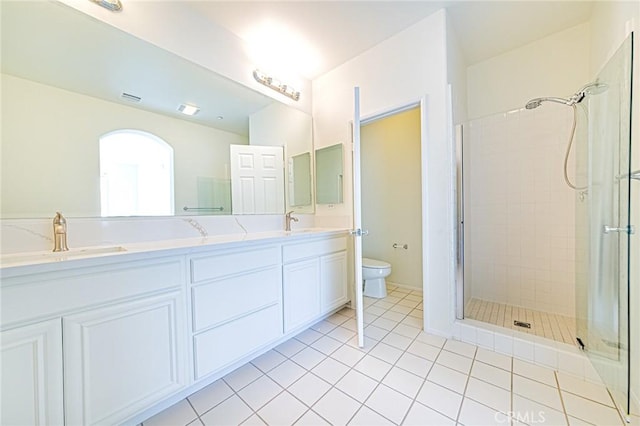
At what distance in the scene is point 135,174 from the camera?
157cm

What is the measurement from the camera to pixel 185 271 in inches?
49.3

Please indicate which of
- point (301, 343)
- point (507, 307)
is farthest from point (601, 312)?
point (301, 343)

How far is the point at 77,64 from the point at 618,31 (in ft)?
10.6

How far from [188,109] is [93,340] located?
1609mm

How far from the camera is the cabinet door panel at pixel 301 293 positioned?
180 centimetres

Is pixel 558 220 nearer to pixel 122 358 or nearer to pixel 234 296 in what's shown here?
pixel 234 296

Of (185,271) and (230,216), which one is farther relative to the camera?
(230,216)

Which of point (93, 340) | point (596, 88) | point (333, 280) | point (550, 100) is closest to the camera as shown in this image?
point (93, 340)

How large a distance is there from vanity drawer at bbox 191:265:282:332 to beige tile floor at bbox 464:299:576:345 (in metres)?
1.74

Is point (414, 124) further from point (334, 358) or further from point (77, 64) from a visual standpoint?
point (77, 64)


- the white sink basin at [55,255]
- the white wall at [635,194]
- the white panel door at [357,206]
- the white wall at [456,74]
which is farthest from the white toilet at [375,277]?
the white sink basin at [55,255]

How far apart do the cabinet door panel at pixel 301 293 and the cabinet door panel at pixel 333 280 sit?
81 millimetres

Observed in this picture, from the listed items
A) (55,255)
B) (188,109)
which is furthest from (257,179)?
(55,255)

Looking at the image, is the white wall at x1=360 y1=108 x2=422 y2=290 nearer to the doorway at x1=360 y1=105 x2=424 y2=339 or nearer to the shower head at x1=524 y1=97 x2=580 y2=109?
the doorway at x1=360 y1=105 x2=424 y2=339
